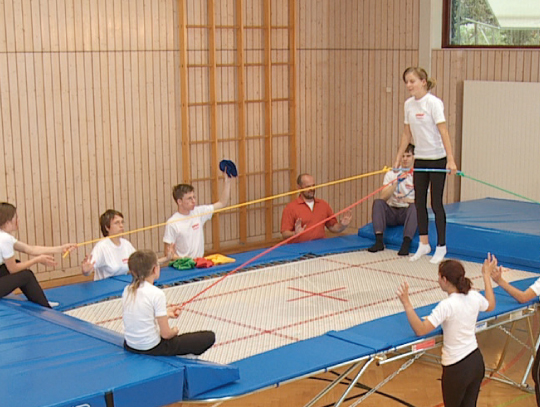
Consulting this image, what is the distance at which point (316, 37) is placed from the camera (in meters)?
9.61

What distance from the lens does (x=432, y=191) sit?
5.86m

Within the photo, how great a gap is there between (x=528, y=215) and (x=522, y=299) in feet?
7.27

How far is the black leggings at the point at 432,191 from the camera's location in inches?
229

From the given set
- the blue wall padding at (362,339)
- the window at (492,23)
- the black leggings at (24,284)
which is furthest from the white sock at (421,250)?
the window at (492,23)

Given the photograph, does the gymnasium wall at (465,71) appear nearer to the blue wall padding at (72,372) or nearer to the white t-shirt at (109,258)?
the white t-shirt at (109,258)

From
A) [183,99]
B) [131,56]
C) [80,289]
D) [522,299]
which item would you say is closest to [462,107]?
[183,99]

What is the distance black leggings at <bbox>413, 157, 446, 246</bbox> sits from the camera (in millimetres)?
5820

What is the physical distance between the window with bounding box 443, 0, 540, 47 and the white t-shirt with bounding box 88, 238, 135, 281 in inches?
181

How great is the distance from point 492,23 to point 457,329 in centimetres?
517

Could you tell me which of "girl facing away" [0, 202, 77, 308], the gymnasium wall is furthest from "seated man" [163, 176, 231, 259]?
the gymnasium wall

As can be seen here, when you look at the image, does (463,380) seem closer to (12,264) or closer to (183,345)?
(183,345)

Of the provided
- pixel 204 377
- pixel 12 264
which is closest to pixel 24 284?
pixel 12 264

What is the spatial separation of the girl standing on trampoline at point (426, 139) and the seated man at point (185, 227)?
154 cm

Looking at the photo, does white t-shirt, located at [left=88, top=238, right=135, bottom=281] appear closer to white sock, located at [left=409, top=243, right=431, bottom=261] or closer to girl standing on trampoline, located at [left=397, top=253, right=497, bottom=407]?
white sock, located at [left=409, top=243, right=431, bottom=261]
